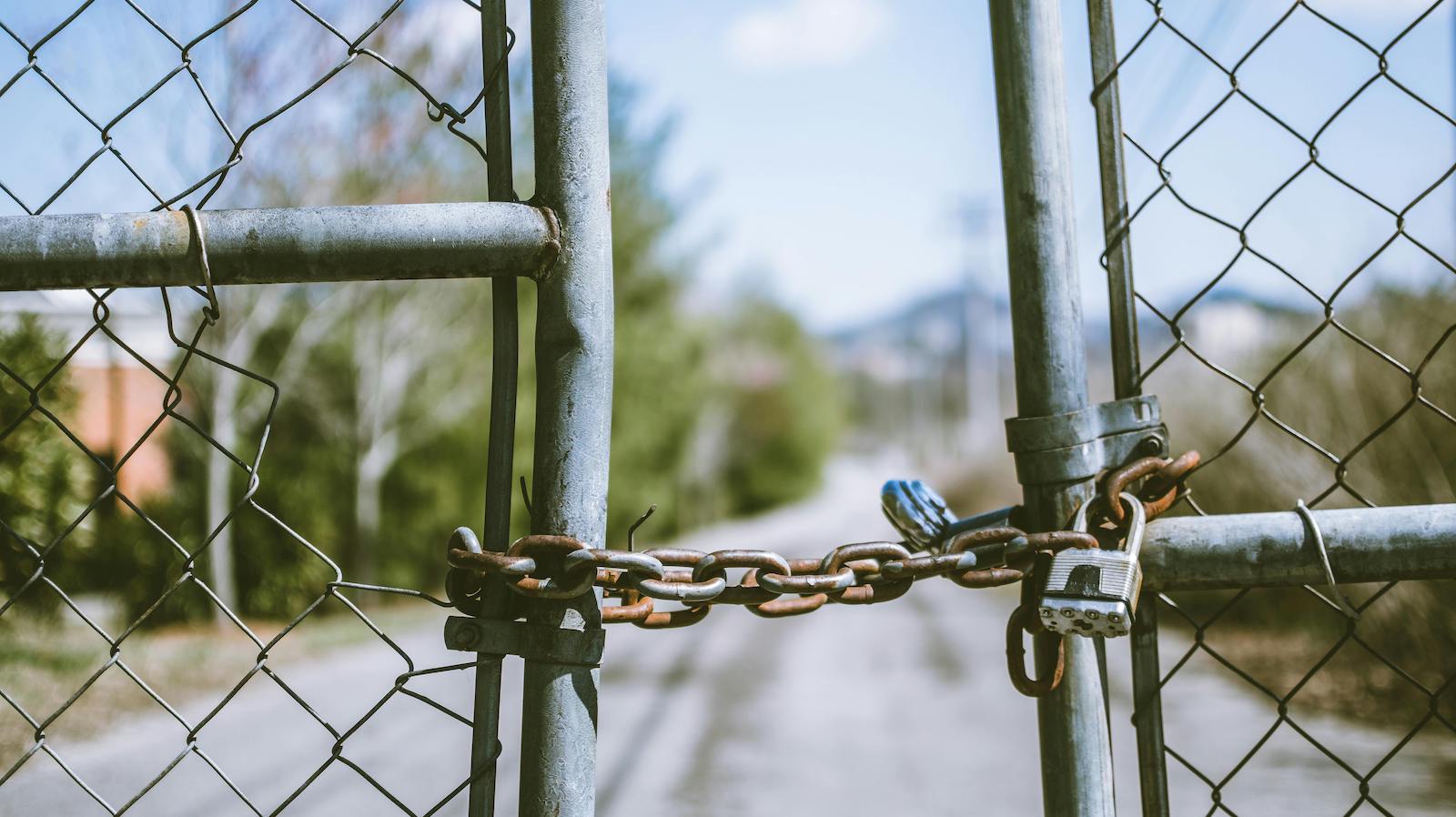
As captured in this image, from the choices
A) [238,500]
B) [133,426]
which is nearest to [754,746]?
[238,500]

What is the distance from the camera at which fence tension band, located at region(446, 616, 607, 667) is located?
794 millimetres

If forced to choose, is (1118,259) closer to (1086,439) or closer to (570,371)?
(1086,439)

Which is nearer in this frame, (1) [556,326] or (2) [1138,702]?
(1) [556,326]

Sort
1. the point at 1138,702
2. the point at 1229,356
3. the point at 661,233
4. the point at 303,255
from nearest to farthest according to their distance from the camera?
the point at 303,255, the point at 1138,702, the point at 1229,356, the point at 661,233

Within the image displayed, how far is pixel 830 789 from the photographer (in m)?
5.08

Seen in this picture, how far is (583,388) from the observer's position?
824 mm

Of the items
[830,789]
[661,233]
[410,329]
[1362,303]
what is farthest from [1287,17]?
[661,233]

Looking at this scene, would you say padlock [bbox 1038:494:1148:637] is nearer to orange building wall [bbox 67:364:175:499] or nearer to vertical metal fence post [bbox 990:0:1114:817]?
vertical metal fence post [bbox 990:0:1114:817]

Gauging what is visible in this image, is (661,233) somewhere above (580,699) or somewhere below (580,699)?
above

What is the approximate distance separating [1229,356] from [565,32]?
9.19m

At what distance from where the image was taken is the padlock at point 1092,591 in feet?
2.50

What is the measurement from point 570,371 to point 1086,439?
440mm

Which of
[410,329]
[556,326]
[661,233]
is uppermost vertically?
[661,233]

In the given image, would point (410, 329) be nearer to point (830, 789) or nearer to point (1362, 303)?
point (830, 789)
